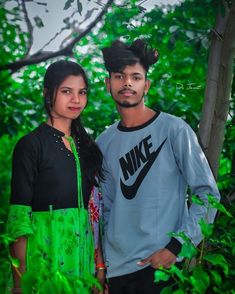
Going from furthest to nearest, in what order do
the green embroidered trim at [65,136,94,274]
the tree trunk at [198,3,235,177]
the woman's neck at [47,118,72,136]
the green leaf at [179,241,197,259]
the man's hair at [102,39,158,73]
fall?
the tree trunk at [198,3,235,177] < the man's hair at [102,39,158,73] < the woman's neck at [47,118,72,136] < the green embroidered trim at [65,136,94,274] < the green leaf at [179,241,197,259]

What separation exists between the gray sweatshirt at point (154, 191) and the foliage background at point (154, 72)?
82 centimetres

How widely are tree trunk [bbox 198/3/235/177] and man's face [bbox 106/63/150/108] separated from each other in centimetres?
75

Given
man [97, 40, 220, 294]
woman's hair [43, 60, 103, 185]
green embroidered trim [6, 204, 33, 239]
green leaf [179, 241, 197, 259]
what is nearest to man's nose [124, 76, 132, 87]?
man [97, 40, 220, 294]

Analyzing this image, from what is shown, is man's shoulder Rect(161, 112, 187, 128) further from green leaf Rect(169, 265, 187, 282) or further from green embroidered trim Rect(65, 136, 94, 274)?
green leaf Rect(169, 265, 187, 282)

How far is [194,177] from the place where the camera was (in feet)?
12.1

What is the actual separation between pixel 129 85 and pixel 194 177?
78 centimetres

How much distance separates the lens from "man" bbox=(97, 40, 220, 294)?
12.2 feet

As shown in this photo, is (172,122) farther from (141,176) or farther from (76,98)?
(76,98)

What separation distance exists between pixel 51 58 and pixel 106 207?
3.28 meters

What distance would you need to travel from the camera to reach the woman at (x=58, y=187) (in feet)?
11.9

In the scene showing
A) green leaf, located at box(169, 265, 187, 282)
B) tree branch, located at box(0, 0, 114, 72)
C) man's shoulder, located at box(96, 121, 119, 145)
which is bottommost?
green leaf, located at box(169, 265, 187, 282)

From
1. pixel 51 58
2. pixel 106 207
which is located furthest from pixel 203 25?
pixel 106 207

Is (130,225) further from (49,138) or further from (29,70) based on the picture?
(29,70)

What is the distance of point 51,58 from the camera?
6910 mm
